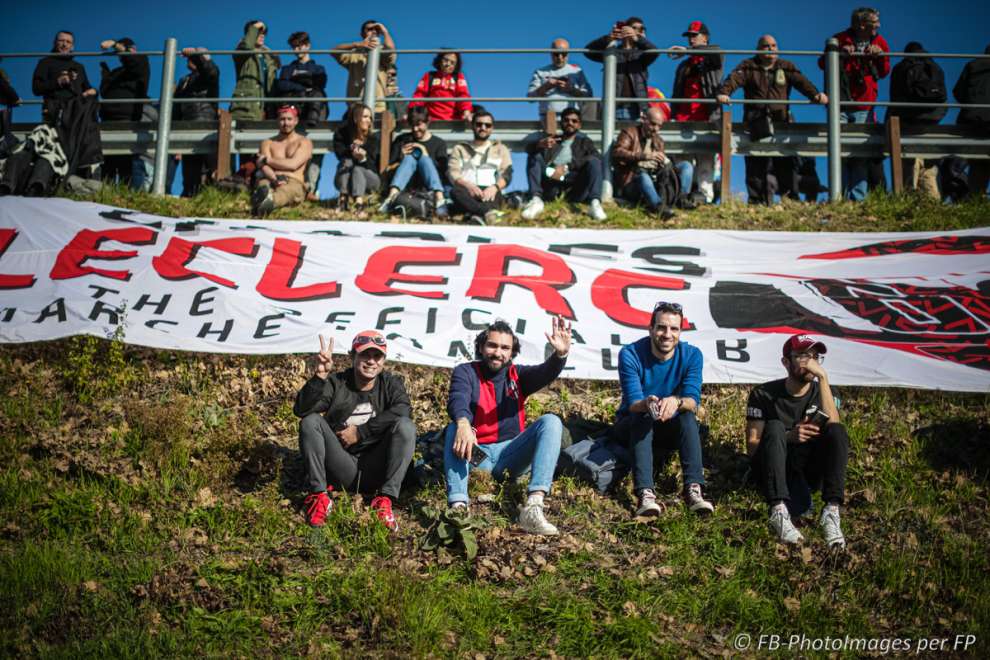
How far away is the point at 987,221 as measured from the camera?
1230 centimetres

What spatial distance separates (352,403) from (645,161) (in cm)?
729

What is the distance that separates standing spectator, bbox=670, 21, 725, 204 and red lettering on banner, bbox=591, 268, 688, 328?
389 cm

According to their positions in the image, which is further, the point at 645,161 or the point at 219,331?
the point at 645,161

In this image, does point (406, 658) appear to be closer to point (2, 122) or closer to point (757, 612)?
point (757, 612)

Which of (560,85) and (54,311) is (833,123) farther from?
(54,311)

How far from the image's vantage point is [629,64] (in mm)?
14195


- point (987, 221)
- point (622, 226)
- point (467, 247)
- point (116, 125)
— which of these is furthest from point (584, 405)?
point (116, 125)

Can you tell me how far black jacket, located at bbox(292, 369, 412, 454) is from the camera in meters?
7.05

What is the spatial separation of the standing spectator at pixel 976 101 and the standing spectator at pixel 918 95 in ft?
1.00

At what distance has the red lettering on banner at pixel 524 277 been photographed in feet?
33.3

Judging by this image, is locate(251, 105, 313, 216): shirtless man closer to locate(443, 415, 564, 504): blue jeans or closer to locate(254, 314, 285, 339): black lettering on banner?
locate(254, 314, 285, 339): black lettering on banner

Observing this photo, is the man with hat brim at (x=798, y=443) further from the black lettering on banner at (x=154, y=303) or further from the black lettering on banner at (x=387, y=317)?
the black lettering on banner at (x=154, y=303)

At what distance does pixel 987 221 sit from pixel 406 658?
10640mm

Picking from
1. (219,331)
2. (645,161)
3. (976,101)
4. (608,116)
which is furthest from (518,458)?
(976,101)
